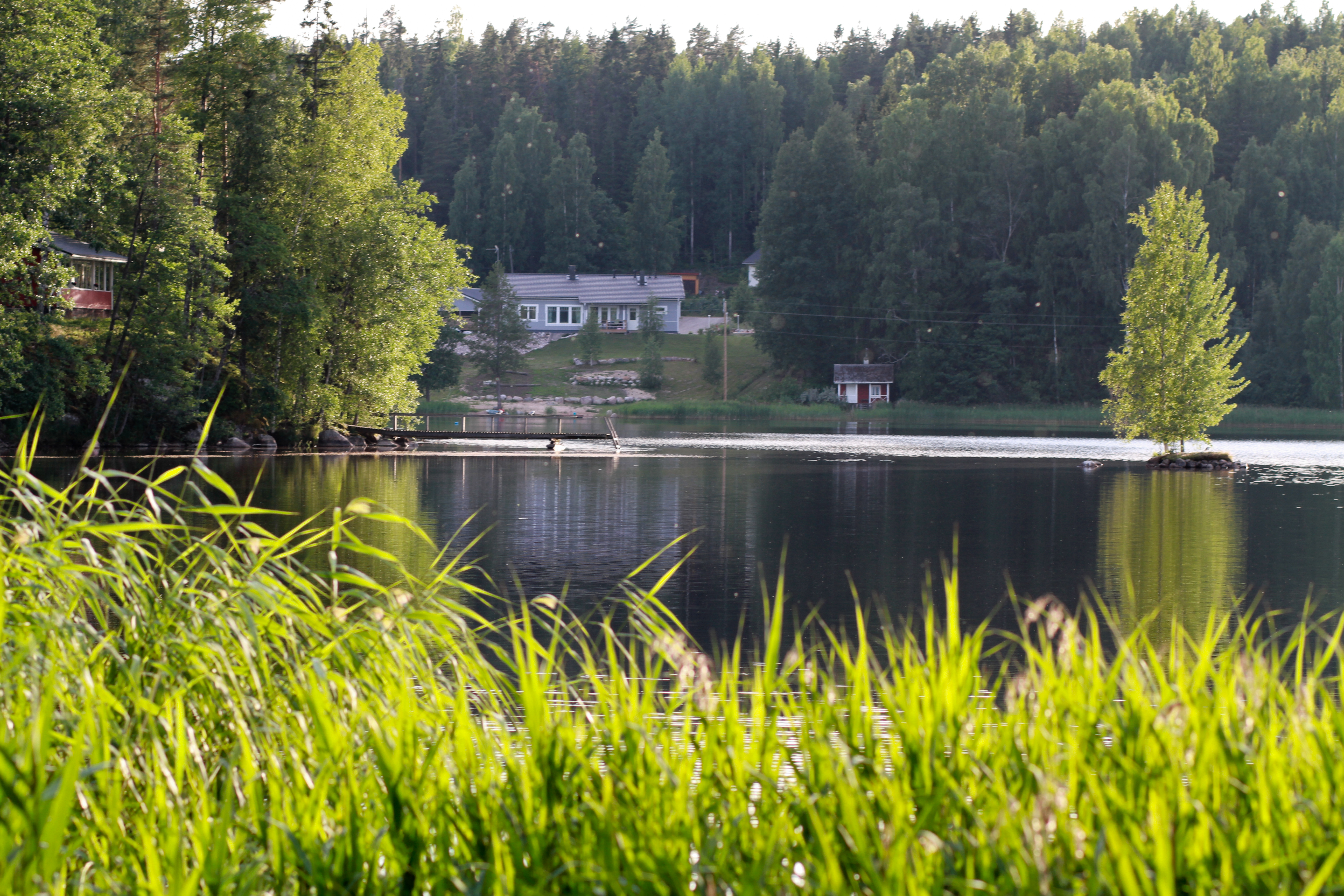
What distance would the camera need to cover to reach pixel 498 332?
98.4m

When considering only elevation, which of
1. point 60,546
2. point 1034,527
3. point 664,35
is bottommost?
point 1034,527

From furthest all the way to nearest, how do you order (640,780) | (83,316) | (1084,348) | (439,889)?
(1084,348) < (83,316) < (640,780) < (439,889)

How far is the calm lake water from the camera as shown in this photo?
53.5ft

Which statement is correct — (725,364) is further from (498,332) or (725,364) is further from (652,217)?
(652,217)

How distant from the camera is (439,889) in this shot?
391 cm

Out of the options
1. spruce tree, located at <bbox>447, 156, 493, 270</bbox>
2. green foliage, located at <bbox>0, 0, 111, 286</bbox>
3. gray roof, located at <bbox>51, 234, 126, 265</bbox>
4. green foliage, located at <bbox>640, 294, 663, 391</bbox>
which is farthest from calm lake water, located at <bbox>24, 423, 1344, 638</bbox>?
spruce tree, located at <bbox>447, 156, 493, 270</bbox>

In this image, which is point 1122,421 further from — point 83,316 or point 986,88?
point 986,88

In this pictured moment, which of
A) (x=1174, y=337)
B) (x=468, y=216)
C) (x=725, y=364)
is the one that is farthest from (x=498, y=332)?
(x=1174, y=337)

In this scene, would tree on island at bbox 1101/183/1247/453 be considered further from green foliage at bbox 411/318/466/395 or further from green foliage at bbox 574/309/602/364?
green foliage at bbox 574/309/602/364

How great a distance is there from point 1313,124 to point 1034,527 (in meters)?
87.2

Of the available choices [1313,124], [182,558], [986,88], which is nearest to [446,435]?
[182,558]

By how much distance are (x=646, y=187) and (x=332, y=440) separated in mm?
89336

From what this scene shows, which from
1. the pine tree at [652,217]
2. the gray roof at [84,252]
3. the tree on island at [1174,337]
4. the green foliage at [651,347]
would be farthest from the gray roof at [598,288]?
the tree on island at [1174,337]

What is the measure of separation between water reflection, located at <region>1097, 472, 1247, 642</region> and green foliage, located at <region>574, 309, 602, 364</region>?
71.7 meters
